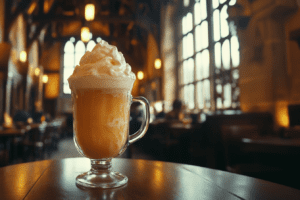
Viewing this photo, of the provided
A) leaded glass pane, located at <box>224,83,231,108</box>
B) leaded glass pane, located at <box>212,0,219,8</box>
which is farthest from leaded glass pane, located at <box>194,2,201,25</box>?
leaded glass pane, located at <box>224,83,231,108</box>

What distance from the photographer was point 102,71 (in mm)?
539

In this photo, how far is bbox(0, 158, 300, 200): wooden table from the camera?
1.40 ft

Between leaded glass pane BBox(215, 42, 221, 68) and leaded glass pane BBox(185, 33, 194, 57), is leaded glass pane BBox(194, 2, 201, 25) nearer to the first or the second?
leaded glass pane BBox(185, 33, 194, 57)

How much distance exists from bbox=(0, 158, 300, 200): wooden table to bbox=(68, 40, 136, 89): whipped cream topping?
0.72ft

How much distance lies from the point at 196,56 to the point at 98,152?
7.09m

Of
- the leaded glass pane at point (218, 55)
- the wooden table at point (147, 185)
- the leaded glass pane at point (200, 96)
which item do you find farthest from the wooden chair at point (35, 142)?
the leaded glass pane at point (200, 96)

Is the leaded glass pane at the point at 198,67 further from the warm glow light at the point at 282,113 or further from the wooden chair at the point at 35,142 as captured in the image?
the wooden chair at the point at 35,142

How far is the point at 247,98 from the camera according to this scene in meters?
4.39

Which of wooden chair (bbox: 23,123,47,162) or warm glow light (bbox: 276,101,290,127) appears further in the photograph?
wooden chair (bbox: 23,123,47,162)

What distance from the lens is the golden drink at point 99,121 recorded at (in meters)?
0.54

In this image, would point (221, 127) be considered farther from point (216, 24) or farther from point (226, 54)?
→ point (216, 24)

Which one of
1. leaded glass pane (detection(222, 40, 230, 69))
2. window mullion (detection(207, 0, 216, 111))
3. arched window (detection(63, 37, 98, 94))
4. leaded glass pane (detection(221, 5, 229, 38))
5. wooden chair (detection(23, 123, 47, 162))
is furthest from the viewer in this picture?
arched window (detection(63, 37, 98, 94))

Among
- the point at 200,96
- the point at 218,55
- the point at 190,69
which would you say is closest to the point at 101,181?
the point at 218,55

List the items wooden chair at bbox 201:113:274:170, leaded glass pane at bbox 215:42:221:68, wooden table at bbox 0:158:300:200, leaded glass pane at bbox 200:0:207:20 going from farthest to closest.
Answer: leaded glass pane at bbox 200:0:207:20 → leaded glass pane at bbox 215:42:221:68 → wooden chair at bbox 201:113:274:170 → wooden table at bbox 0:158:300:200
